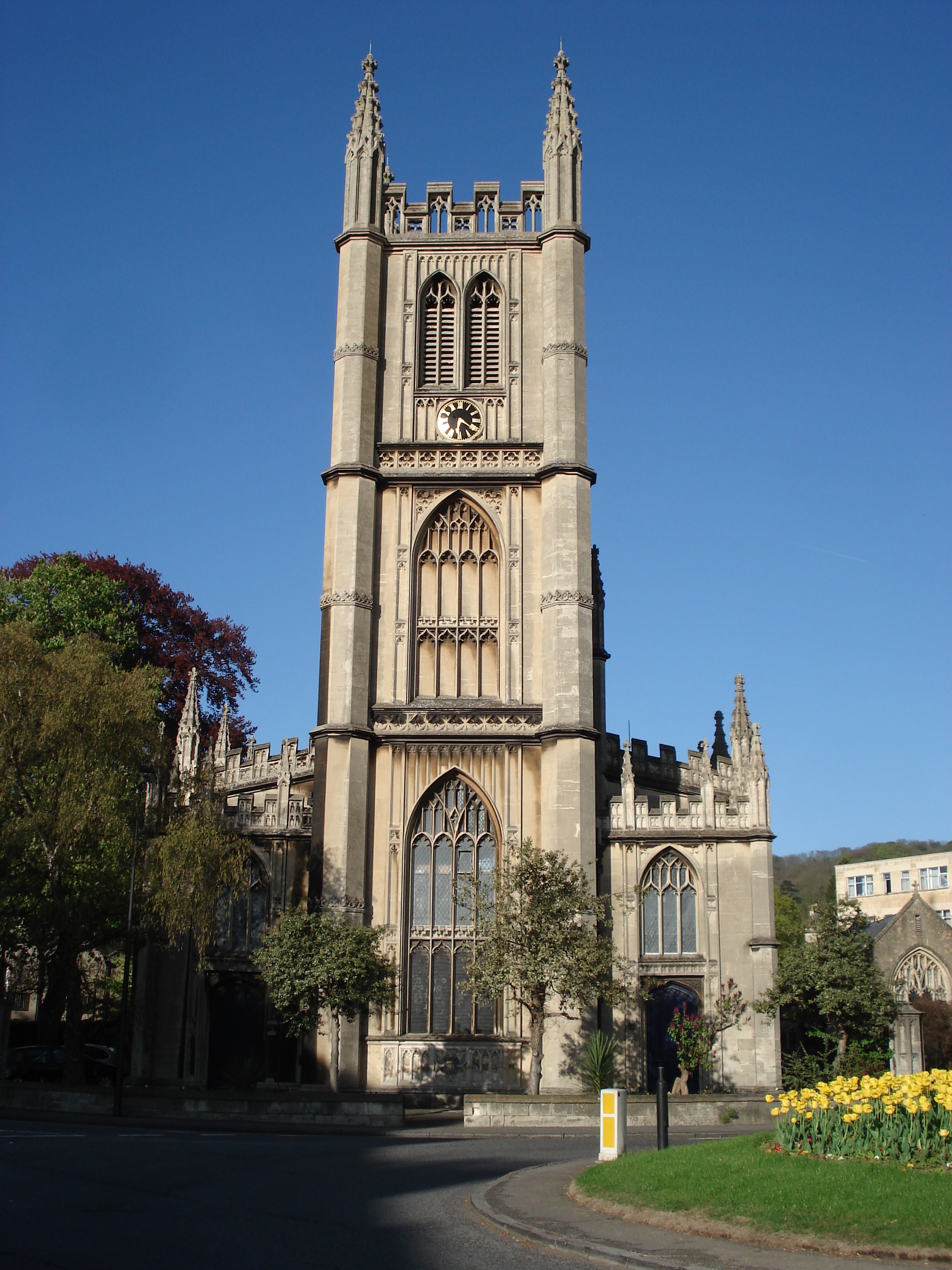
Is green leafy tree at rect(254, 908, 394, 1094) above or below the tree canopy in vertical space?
below

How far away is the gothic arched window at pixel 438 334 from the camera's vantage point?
37969 millimetres

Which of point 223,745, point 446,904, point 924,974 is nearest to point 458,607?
point 446,904

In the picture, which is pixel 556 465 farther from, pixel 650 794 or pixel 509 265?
pixel 650 794

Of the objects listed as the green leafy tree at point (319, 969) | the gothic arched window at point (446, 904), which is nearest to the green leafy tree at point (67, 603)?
the gothic arched window at point (446, 904)

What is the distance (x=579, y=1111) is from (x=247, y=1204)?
45.2 ft

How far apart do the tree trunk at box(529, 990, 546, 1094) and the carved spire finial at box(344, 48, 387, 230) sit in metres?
22.0

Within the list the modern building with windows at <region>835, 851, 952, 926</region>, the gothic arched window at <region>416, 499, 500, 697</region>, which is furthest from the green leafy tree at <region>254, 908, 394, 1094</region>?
the modern building with windows at <region>835, 851, 952, 926</region>

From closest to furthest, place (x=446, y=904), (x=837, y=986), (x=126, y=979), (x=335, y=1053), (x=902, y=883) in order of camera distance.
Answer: (x=126, y=979) < (x=335, y=1053) < (x=837, y=986) < (x=446, y=904) < (x=902, y=883)

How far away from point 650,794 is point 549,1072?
34.9 ft

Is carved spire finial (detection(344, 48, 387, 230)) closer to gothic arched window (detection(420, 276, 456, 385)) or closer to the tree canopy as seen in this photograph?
gothic arched window (detection(420, 276, 456, 385))

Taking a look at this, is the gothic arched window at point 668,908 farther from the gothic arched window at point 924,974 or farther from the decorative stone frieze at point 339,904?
the gothic arched window at point 924,974

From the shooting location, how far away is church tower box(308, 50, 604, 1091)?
1289 inches

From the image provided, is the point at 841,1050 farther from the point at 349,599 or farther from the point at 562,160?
the point at 562,160

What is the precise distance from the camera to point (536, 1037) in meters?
28.6
